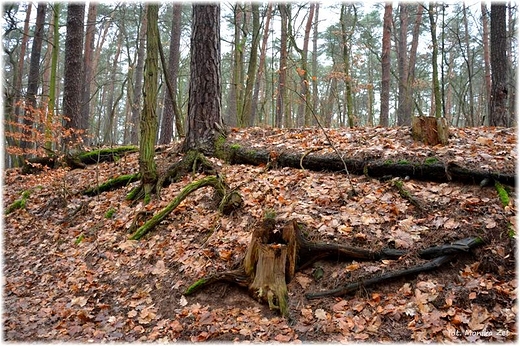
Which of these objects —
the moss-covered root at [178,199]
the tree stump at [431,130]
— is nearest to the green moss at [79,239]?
the moss-covered root at [178,199]

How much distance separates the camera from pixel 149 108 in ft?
22.9

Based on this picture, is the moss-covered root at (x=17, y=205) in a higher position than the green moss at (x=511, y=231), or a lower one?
lower

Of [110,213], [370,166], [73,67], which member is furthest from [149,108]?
[73,67]

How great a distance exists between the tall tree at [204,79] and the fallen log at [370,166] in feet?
2.15

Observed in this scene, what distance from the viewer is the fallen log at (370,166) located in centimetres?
489

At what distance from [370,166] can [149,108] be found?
424cm

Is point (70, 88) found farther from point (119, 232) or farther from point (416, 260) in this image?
point (416, 260)

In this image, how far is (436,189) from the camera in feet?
16.4

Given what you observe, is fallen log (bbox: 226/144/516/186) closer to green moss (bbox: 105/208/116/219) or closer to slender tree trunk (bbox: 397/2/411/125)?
green moss (bbox: 105/208/116/219)

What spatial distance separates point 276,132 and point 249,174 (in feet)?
6.16

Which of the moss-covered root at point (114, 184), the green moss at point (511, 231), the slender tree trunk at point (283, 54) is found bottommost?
the green moss at point (511, 231)

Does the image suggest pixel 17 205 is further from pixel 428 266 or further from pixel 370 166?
pixel 428 266

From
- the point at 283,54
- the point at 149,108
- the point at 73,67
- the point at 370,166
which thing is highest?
the point at 283,54

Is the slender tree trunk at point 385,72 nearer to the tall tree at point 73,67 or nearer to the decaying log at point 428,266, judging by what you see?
the decaying log at point 428,266
